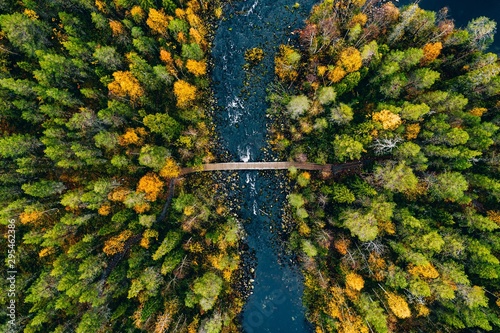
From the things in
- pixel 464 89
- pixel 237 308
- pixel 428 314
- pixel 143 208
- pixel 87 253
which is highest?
pixel 464 89

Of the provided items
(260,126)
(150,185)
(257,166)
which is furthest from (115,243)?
(260,126)

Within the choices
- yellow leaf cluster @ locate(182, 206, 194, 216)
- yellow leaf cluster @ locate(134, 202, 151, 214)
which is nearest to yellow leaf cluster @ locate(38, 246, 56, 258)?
yellow leaf cluster @ locate(134, 202, 151, 214)

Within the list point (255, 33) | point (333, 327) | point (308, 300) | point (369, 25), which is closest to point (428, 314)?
point (333, 327)

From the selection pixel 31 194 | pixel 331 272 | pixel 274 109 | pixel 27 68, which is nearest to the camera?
pixel 31 194

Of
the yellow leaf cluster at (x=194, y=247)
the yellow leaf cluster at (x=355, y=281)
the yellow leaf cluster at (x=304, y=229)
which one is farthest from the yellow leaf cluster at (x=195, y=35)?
the yellow leaf cluster at (x=355, y=281)

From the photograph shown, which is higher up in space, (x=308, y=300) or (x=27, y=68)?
(x=27, y=68)

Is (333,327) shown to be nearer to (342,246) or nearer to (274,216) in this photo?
(342,246)
